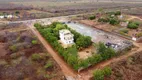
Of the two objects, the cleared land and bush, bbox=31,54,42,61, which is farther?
bush, bbox=31,54,42,61

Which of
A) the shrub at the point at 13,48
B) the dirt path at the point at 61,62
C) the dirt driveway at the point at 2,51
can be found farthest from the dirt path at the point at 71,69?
the dirt driveway at the point at 2,51

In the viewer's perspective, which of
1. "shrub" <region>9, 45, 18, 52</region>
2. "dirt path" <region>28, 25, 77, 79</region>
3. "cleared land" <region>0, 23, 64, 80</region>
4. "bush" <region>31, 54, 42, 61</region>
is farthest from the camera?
"shrub" <region>9, 45, 18, 52</region>

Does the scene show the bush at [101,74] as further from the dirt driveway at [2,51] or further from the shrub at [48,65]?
the dirt driveway at [2,51]

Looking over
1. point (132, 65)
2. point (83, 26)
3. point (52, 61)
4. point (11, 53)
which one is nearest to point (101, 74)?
point (132, 65)

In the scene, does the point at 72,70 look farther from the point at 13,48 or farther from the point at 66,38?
the point at 13,48

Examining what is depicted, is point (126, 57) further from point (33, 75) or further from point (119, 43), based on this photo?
point (33, 75)

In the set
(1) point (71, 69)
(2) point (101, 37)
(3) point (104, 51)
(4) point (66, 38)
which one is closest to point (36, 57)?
(4) point (66, 38)

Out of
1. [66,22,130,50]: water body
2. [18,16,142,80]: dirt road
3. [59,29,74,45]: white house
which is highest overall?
[59,29,74,45]: white house

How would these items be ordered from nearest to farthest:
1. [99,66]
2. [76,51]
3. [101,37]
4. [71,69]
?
[71,69], [99,66], [76,51], [101,37]

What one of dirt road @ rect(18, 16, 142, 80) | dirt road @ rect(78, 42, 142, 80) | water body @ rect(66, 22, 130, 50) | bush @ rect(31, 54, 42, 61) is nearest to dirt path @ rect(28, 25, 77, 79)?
dirt road @ rect(18, 16, 142, 80)

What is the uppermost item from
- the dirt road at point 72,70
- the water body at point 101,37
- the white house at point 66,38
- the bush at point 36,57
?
the white house at point 66,38

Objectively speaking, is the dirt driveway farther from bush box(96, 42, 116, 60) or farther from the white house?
bush box(96, 42, 116, 60)
